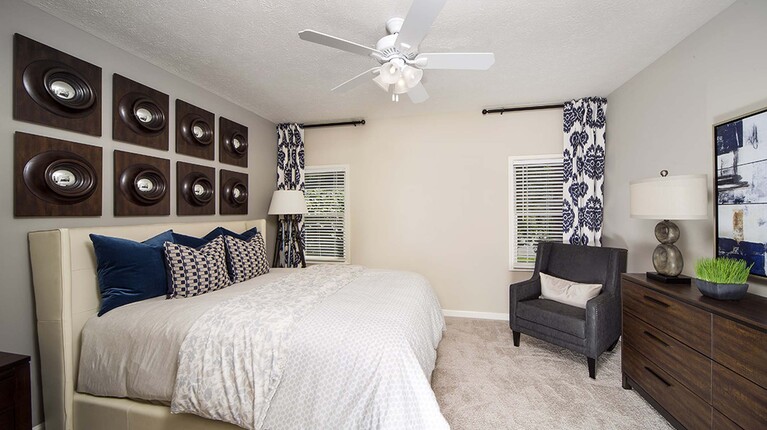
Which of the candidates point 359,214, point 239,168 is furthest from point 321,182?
point 239,168

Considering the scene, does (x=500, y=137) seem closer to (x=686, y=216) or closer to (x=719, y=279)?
(x=686, y=216)

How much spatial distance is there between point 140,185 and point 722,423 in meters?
4.06

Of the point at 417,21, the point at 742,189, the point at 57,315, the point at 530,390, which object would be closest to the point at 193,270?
the point at 57,315

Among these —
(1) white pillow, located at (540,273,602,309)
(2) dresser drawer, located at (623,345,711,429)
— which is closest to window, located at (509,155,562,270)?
(1) white pillow, located at (540,273,602,309)

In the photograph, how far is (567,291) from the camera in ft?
9.15

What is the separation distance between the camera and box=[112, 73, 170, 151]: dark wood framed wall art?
2303 millimetres

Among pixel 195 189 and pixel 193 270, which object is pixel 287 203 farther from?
pixel 193 270

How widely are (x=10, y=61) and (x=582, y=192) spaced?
4935 mm

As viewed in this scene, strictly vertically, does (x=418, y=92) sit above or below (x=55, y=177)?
above

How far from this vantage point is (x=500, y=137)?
375 cm

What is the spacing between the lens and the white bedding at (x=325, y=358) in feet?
4.34

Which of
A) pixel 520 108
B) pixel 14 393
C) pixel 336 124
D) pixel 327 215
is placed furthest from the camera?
pixel 327 215

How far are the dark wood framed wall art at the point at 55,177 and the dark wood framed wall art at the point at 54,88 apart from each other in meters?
0.14

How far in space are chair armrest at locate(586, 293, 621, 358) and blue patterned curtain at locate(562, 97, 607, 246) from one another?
1069mm
